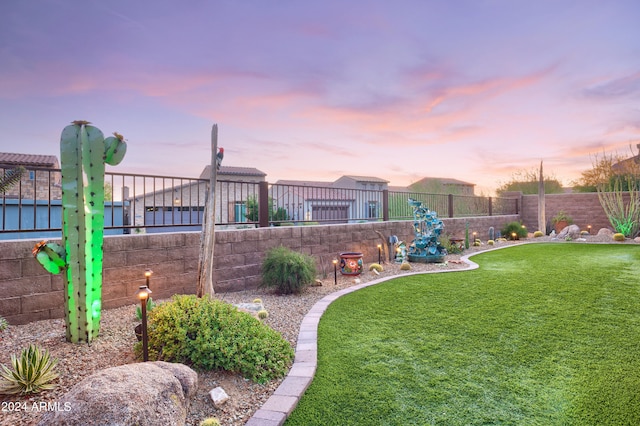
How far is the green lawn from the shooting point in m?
2.09

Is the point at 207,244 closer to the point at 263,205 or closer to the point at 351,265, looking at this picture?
the point at 263,205

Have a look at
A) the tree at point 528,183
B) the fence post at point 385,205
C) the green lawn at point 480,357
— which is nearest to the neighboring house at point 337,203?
the fence post at point 385,205

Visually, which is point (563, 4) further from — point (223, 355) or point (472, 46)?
point (223, 355)

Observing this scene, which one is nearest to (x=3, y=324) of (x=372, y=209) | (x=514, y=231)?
(x=372, y=209)

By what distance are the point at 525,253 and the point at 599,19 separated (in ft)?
20.3

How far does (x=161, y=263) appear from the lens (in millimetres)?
4730

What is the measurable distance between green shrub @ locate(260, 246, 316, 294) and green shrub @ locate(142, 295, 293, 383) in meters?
2.12

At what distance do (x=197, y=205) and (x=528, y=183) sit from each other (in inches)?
857

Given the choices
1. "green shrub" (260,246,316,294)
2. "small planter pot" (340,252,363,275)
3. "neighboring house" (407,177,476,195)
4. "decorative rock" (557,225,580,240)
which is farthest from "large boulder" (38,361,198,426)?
"neighboring house" (407,177,476,195)

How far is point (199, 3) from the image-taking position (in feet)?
19.2

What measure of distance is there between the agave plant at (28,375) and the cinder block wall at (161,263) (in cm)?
169

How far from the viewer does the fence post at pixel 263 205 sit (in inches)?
253

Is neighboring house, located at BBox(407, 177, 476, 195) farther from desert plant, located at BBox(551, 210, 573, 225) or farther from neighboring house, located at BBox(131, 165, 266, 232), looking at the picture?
neighboring house, located at BBox(131, 165, 266, 232)

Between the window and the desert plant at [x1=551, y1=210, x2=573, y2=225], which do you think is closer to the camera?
the window
